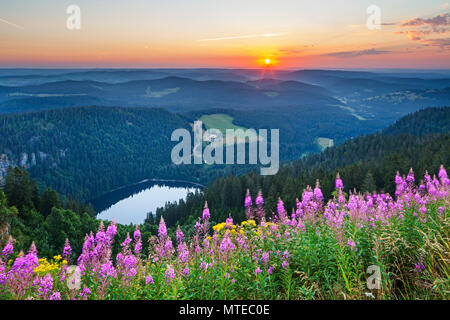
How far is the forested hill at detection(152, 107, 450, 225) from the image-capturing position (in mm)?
55631

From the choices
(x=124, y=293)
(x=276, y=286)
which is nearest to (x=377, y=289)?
(x=276, y=286)

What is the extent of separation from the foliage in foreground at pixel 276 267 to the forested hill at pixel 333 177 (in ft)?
134

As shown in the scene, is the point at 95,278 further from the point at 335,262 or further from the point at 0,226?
the point at 0,226

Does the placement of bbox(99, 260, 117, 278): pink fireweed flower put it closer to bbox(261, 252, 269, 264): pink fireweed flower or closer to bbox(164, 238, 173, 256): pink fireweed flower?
bbox(164, 238, 173, 256): pink fireweed flower

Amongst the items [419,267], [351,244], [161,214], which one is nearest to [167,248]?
[351,244]

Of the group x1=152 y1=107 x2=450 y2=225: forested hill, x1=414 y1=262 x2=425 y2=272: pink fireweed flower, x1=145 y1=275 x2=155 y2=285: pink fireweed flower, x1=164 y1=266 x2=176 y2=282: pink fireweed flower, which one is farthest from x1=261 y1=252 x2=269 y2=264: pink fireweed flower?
x1=152 y1=107 x2=450 y2=225: forested hill

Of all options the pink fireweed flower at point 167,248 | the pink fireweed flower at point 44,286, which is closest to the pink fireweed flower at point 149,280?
the pink fireweed flower at point 167,248

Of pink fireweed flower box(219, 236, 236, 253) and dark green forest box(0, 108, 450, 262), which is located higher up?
pink fireweed flower box(219, 236, 236, 253)

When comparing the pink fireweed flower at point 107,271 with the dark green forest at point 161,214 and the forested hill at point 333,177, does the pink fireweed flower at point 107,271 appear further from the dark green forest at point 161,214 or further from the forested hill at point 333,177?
the forested hill at point 333,177

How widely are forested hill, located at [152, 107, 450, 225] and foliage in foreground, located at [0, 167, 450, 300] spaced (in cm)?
4077

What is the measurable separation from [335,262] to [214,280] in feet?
7.36

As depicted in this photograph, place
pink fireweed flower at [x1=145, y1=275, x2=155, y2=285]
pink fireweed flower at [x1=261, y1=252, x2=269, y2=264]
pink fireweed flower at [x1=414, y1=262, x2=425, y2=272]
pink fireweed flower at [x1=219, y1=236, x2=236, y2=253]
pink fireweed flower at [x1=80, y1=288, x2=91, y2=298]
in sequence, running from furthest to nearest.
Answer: pink fireweed flower at [x1=261, y1=252, x2=269, y2=264] → pink fireweed flower at [x1=219, y1=236, x2=236, y2=253] → pink fireweed flower at [x1=414, y1=262, x2=425, y2=272] → pink fireweed flower at [x1=145, y1=275, x2=155, y2=285] → pink fireweed flower at [x1=80, y1=288, x2=91, y2=298]

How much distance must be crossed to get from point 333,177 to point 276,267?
2232 inches

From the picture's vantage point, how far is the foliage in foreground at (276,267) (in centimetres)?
543
